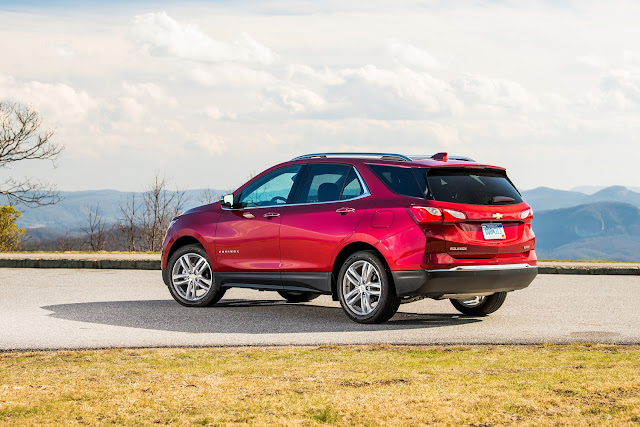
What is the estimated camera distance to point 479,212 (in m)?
9.21

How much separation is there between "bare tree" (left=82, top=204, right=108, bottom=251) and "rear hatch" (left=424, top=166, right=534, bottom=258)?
4520 cm

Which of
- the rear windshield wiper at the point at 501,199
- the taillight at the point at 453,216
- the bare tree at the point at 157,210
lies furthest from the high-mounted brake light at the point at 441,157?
the bare tree at the point at 157,210

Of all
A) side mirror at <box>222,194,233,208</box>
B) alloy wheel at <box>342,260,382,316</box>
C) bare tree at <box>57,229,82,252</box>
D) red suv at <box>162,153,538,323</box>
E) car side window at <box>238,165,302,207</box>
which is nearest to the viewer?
red suv at <box>162,153,538,323</box>

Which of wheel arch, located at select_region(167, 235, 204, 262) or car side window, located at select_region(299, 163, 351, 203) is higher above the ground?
car side window, located at select_region(299, 163, 351, 203)

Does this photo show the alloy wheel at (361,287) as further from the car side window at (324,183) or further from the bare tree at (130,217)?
the bare tree at (130,217)

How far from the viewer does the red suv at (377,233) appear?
905 centimetres

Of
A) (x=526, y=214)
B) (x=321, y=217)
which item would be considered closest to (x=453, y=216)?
(x=526, y=214)

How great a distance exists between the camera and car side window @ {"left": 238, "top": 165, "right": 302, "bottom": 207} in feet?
34.3

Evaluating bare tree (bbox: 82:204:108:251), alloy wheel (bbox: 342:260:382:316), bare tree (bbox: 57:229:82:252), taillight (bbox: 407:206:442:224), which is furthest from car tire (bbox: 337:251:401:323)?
bare tree (bbox: 57:229:82:252)

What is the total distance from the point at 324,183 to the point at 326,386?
4.40 m

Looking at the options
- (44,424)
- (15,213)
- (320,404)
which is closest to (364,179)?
(320,404)

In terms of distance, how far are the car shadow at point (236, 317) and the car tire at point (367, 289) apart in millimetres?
147

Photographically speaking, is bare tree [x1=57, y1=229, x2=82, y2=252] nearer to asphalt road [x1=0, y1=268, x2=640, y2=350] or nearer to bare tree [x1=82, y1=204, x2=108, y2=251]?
bare tree [x1=82, y1=204, x2=108, y2=251]

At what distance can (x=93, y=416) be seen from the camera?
508cm
